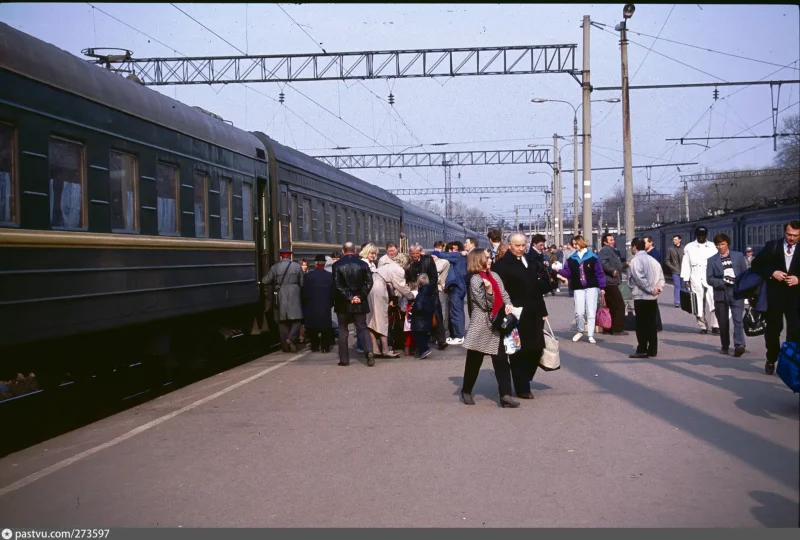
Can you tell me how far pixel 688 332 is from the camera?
18.7 metres

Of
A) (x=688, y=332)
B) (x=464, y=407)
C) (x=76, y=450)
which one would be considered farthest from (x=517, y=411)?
(x=688, y=332)

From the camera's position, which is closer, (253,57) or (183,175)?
(183,175)

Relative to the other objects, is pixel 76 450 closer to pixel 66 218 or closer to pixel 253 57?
pixel 66 218

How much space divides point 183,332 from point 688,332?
33.5ft

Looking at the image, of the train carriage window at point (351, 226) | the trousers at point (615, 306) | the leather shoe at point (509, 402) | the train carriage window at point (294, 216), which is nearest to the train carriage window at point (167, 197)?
the leather shoe at point (509, 402)

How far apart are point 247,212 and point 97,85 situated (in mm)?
5751

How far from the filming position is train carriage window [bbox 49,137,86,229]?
30.3 ft

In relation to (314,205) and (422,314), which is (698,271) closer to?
(422,314)

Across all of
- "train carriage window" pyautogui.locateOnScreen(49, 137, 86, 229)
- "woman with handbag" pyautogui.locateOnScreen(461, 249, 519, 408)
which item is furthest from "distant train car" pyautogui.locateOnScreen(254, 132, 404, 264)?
"woman with handbag" pyautogui.locateOnScreen(461, 249, 519, 408)

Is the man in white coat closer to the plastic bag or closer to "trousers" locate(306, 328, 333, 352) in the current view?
"trousers" locate(306, 328, 333, 352)

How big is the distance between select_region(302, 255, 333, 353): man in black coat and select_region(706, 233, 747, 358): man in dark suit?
6115mm

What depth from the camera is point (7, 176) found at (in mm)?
8422

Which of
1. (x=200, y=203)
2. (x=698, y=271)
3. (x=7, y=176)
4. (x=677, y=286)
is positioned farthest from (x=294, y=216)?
(x=677, y=286)

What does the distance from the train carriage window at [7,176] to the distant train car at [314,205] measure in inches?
358
